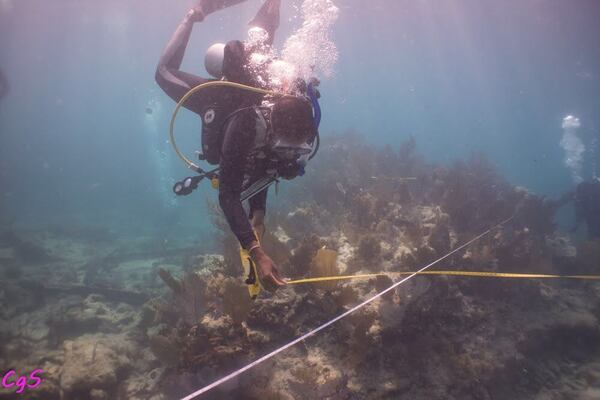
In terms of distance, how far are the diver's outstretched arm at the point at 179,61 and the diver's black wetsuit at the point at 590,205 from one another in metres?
14.0

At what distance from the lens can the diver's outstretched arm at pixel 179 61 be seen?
4.53 meters

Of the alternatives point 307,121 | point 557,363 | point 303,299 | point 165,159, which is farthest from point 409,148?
point 165,159

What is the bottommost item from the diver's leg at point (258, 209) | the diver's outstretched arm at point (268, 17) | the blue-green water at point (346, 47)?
the diver's leg at point (258, 209)

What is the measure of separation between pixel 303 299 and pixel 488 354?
2.69m

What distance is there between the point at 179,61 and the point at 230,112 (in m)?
2.20

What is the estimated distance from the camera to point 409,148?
17.9 m

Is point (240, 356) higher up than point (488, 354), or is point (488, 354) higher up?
point (240, 356)

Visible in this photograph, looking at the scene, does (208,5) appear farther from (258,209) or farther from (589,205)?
(589,205)

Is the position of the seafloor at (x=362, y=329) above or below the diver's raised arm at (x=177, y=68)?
below

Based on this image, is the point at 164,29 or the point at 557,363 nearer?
the point at 557,363

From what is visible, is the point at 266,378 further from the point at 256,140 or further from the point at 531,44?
the point at 531,44

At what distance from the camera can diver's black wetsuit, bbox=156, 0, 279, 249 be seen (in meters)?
2.71

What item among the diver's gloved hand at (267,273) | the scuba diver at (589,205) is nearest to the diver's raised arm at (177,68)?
the diver's gloved hand at (267,273)

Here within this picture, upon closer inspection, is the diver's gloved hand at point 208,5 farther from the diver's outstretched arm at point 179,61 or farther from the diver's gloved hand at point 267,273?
the diver's gloved hand at point 267,273
